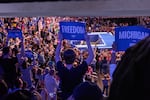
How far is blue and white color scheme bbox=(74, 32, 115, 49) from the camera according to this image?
11.3 meters

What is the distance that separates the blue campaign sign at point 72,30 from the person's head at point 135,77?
408 centimetres

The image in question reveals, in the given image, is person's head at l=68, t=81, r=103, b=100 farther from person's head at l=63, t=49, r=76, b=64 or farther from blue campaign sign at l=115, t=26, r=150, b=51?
blue campaign sign at l=115, t=26, r=150, b=51

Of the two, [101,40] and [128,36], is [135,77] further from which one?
[101,40]

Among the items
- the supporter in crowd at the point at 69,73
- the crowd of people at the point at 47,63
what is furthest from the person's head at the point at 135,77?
the supporter in crowd at the point at 69,73

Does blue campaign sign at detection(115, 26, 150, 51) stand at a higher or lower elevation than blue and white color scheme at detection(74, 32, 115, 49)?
higher

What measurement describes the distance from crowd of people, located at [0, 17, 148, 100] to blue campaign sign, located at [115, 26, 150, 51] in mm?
191

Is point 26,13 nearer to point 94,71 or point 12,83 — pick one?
point 12,83

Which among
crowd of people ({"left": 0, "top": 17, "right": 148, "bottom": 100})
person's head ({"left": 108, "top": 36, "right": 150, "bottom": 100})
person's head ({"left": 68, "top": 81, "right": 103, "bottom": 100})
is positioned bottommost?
crowd of people ({"left": 0, "top": 17, "right": 148, "bottom": 100})

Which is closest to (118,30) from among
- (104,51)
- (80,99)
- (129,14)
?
(129,14)

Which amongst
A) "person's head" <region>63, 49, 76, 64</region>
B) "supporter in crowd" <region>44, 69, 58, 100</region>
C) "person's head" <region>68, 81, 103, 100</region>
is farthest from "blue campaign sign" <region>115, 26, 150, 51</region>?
"person's head" <region>68, 81, 103, 100</region>

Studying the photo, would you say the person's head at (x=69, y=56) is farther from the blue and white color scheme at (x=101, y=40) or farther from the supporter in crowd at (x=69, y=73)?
the blue and white color scheme at (x=101, y=40)

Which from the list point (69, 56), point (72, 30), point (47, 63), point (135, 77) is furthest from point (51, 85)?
point (135, 77)

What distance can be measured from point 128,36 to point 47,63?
480 cm

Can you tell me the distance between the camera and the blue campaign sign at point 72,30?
4.64m
